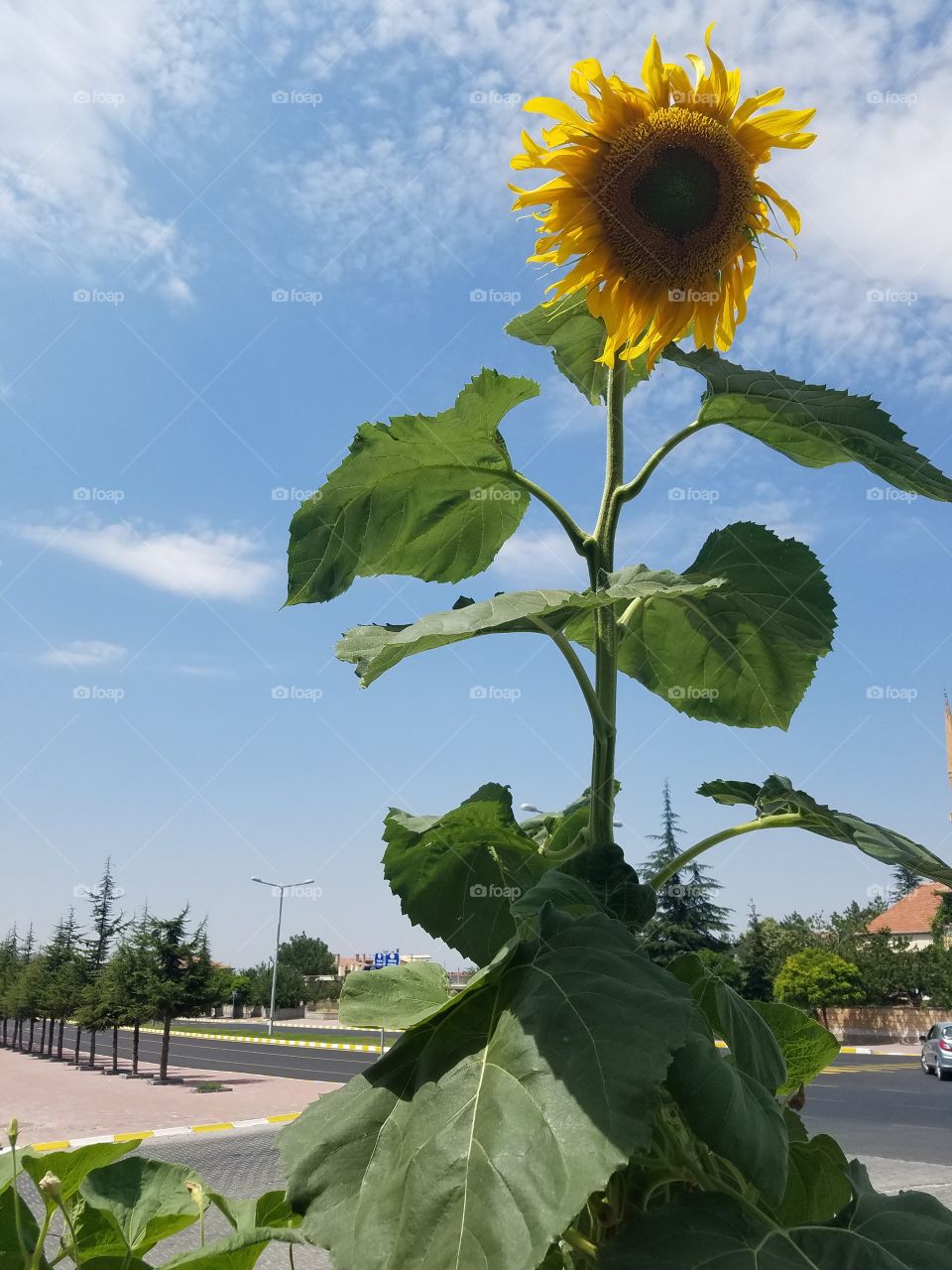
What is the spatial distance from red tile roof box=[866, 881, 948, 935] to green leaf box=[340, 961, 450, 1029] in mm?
57893

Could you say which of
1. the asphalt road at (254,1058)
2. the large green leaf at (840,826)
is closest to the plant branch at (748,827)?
the large green leaf at (840,826)

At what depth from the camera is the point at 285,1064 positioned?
89.8ft

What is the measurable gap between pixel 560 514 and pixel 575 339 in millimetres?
259

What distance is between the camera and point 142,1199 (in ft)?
3.22

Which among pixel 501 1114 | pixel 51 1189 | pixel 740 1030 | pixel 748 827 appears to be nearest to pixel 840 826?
pixel 748 827

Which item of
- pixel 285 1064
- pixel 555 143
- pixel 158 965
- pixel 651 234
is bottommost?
pixel 285 1064

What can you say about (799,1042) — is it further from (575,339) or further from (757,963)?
(757,963)

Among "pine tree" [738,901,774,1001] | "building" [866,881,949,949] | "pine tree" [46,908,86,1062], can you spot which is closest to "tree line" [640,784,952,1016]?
"pine tree" [738,901,774,1001]

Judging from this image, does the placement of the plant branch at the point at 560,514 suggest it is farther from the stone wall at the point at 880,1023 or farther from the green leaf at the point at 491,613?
the stone wall at the point at 880,1023

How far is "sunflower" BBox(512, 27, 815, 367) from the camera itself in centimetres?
107

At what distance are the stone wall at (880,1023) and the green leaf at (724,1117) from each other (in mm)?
40190

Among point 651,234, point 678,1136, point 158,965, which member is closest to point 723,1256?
point 678,1136

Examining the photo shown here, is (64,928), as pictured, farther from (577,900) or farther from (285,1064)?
(577,900)

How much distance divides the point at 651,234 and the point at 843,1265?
91 centimetres
